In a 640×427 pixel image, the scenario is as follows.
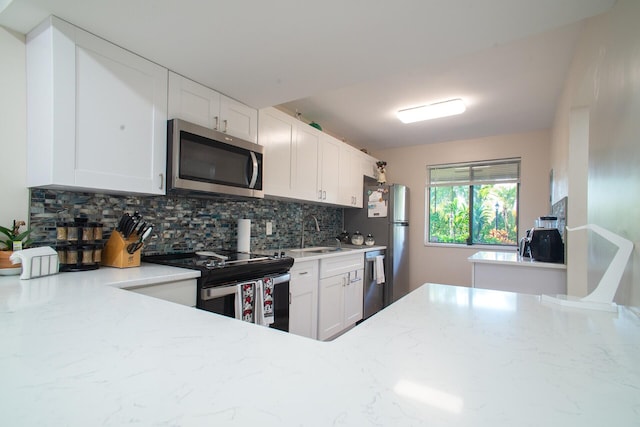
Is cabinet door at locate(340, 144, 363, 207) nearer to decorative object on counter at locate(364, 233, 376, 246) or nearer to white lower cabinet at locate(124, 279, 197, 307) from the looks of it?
decorative object on counter at locate(364, 233, 376, 246)

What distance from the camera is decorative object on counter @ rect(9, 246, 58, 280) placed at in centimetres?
130

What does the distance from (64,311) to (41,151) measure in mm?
997

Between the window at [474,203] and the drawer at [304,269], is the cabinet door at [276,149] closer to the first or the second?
the drawer at [304,269]

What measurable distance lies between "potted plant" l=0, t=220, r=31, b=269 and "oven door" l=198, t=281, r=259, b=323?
827mm

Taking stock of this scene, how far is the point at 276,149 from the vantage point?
2697mm

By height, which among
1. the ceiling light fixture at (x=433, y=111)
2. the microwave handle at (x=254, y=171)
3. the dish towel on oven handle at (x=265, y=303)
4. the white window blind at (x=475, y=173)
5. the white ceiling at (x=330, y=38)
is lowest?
the dish towel on oven handle at (x=265, y=303)

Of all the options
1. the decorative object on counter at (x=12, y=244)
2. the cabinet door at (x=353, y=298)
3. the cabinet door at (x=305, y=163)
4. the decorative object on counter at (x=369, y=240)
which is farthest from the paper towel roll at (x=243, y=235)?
the decorative object on counter at (x=369, y=240)

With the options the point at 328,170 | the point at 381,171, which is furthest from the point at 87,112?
the point at 381,171

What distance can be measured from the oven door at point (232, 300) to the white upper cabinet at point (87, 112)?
71cm

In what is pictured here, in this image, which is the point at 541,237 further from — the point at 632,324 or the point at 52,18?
the point at 52,18

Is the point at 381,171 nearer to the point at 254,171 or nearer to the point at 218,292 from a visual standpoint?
the point at 254,171

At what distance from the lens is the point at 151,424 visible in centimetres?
40

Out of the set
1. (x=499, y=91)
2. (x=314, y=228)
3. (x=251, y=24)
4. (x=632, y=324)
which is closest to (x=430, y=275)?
(x=314, y=228)

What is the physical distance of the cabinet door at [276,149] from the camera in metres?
2.58
